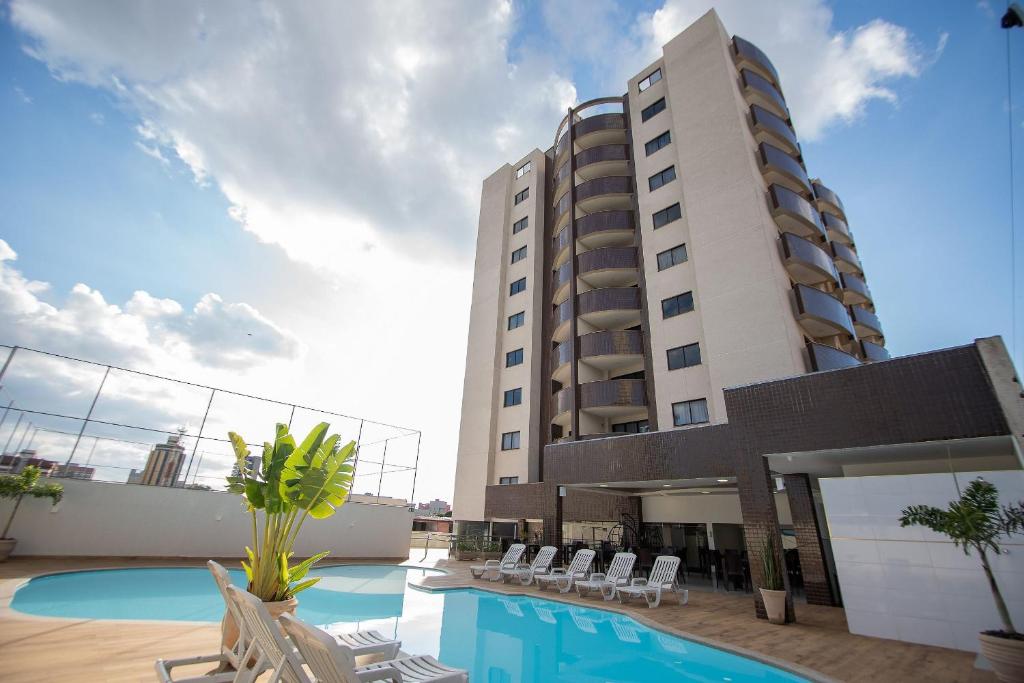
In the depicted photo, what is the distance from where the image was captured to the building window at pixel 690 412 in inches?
732

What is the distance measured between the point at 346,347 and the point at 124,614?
429 inches

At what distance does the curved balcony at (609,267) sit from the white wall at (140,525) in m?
19.2

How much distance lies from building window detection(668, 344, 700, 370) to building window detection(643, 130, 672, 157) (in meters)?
12.0

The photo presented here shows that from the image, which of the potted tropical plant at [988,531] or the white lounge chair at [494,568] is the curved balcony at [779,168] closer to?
the potted tropical plant at [988,531]

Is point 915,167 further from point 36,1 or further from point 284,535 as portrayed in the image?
point 36,1

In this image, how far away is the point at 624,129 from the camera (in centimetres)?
2784

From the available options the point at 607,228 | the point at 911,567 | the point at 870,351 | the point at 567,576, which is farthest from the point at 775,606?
the point at 870,351

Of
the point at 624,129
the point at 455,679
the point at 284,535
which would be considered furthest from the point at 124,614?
the point at 624,129

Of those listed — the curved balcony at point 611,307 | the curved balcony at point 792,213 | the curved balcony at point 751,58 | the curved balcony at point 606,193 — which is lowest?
the curved balcony at point 611,307

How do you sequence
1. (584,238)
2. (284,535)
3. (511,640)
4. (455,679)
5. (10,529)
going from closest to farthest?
(455,679)
(284,535)
(511,640)
(10,529)
(584,238)

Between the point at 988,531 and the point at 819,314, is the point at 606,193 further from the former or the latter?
the point at 988,531

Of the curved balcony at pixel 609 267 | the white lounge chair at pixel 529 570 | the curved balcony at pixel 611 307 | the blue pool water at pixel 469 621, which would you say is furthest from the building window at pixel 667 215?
the blue pool water at pixel 469 621

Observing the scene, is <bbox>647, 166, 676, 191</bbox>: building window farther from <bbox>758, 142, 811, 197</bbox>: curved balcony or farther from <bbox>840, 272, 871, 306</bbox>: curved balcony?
<bbox>840, 272, 871, 306</bbox>: curved balcony

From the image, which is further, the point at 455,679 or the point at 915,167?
the point at 915,167
